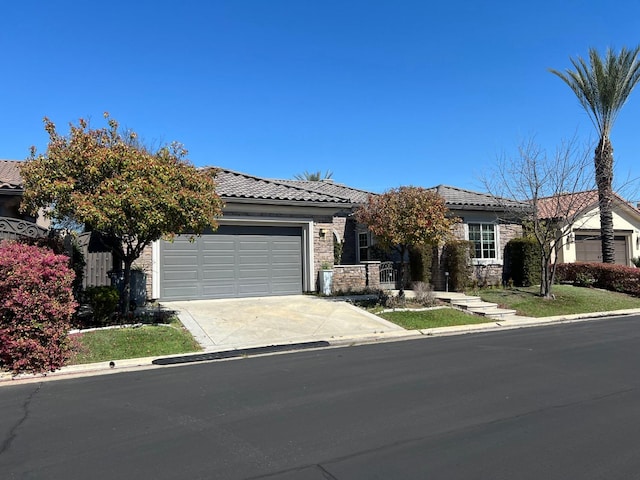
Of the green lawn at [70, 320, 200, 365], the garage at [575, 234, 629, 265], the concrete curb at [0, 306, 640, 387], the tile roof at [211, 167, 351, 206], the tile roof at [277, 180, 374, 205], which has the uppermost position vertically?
the tile roof at [277, 180, 374, 205]

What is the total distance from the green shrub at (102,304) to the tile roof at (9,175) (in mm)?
4886

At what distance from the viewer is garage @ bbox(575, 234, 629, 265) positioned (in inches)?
981

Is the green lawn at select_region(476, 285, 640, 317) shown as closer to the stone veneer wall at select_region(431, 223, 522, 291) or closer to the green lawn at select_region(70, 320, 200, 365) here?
the stone veneer wall at select_region(431, 223, 522, 291)

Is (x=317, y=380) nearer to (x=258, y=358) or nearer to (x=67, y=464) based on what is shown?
(x=258, y=358)

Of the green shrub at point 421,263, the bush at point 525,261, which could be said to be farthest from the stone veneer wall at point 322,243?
the bush at point 525,261

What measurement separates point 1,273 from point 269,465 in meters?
6.37

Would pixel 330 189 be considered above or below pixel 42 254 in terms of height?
above

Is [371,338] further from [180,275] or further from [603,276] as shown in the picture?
[603,276]

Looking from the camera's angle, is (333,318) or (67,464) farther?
(333,318)

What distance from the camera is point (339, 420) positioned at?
17.4 ft

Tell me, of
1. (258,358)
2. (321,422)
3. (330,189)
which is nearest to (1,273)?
(258,358)

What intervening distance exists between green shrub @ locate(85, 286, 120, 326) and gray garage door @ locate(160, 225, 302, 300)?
368 centimetres

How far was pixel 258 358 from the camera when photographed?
911 cm

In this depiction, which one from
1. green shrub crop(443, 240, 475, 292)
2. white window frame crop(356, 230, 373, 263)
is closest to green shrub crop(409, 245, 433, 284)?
green shrub crop(443, 240, 475, 292)
